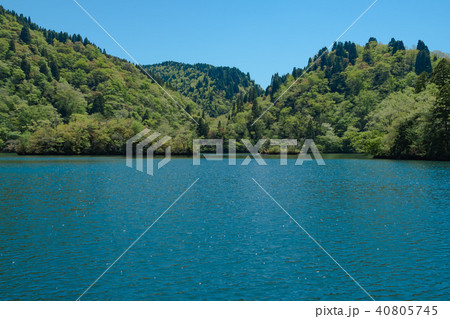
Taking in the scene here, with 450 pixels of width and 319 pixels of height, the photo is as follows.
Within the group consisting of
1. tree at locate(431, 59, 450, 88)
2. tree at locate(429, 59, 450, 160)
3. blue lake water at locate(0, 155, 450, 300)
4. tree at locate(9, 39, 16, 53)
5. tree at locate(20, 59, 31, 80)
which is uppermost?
tree at locate(9, 39, 16, 53)

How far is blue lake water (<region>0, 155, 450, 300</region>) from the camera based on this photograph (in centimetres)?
1355

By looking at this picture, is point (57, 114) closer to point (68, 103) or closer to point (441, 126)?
point (68, 103)

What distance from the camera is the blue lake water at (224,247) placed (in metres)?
13.5

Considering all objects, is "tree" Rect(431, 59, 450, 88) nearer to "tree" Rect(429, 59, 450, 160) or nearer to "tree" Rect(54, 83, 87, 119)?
"tree" Rect(429, 59, 450, 160)

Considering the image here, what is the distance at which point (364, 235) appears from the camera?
20766 millimetres

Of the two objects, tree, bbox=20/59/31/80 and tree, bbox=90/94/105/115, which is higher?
tree, bbox=20/59/31/80

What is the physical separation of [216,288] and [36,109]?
156044mm

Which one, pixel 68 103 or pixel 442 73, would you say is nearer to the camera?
pixel 442 73

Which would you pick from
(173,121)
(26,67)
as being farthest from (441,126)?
(26,67)

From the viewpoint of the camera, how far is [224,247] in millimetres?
18609

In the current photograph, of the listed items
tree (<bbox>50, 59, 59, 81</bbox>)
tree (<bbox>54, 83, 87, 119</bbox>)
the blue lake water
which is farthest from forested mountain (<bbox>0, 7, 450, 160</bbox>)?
the blue lake water

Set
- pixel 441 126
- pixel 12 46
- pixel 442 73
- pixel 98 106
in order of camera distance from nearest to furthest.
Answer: pixel 441 126
pixel 442 73
pixel 98 106
pixel 12 46
